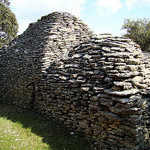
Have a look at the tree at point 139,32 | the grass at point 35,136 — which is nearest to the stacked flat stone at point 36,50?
the grass at point 35,136

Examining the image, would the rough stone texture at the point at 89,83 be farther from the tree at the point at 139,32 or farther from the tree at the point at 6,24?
the tree at the point at 139,32

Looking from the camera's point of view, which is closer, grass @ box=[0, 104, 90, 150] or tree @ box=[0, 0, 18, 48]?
grass @ box=[0, 104, 90, 150]

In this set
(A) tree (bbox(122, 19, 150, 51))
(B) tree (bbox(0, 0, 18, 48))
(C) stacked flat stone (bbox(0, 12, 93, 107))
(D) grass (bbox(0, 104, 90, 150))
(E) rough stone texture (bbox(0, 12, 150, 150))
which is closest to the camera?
(E) rough stone texture (bbox(0, 12, 150, 150))

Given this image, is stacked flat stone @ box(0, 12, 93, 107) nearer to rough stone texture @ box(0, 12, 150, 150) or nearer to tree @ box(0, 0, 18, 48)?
rough stone texture @ box(0, 12, 150, 150)

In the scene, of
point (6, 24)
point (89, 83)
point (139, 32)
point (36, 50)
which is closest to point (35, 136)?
point (89, 83)

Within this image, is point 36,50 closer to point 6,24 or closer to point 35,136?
point 35,136

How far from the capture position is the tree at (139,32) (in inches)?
960

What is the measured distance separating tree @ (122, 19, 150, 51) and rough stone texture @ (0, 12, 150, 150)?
1904cm

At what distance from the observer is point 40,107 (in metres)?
7.71

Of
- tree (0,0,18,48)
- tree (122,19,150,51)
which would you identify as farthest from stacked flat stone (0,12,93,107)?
tree (122,19,150,51)

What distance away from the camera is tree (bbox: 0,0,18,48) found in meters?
19.4

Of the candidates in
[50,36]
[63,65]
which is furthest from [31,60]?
[63,65]

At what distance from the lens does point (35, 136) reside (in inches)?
227

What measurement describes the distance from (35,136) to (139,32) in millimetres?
25514
